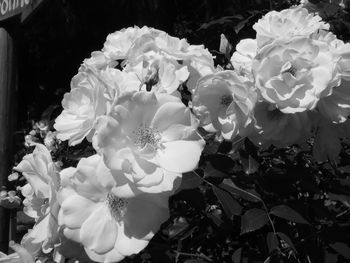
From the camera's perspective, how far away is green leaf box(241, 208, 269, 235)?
1038 millimetres

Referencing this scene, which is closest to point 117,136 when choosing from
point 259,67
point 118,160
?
point 118,160

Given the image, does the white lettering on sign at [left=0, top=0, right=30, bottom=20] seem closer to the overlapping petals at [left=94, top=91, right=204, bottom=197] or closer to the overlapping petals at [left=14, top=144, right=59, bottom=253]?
the overlapping petals at [left=14, top=144, right=59, bottom=253]

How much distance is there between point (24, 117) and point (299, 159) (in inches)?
206

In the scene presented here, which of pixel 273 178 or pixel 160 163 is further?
pixel 273 178

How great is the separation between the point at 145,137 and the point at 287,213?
13.6 inches

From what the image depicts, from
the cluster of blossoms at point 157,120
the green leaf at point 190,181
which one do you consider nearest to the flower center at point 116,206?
the cluster of blossoms at point 157,120

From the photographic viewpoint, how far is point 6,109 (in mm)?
2592

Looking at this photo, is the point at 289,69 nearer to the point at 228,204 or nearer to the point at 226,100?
the point at 226,100

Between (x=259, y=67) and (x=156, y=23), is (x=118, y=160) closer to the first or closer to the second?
(x=259, y=67)

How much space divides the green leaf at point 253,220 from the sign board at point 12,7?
181 cm

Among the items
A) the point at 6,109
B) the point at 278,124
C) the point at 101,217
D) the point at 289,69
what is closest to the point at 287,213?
the point at 278,124

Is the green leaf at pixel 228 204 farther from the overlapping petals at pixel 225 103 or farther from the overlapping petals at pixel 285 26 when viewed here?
the overlapping petals at pixel 285 26

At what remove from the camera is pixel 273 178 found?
1131mm

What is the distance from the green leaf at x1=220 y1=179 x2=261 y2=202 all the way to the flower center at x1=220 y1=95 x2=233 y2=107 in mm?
160
